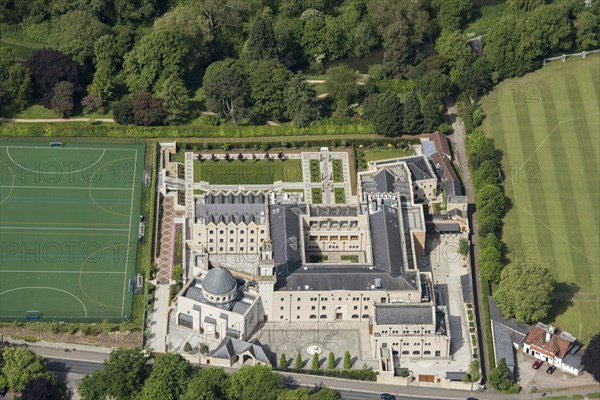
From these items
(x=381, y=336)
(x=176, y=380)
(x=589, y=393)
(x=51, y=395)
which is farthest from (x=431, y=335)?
(x=51, y=395)

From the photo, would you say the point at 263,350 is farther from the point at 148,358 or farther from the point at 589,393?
the point at 589,393

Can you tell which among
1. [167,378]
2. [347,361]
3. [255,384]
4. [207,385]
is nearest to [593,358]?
[347,361]

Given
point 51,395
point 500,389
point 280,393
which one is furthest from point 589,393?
point 51,395

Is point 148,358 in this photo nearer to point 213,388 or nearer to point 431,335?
point 213,388

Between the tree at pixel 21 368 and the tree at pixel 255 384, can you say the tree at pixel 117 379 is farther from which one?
the tree at pixel 255 384

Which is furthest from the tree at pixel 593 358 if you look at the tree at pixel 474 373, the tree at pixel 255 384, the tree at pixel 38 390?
the tree at pixel 38 390

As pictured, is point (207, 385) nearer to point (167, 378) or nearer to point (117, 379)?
point (167, 378)
